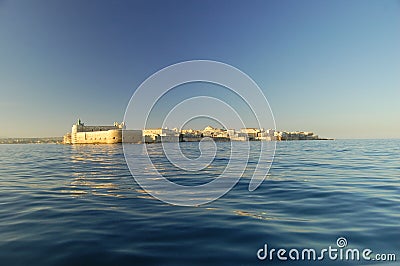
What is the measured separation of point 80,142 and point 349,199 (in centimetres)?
17469

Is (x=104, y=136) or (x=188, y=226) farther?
(x=104, y=136)

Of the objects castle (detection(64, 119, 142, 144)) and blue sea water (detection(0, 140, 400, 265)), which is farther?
castle (detection(64, 119, 142, 144))

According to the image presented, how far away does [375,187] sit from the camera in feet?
Result: 39.0

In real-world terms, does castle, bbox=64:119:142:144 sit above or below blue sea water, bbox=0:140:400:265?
above

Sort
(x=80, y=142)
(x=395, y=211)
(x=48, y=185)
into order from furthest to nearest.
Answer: (x=80, y=142), (x=48, y=185), (x=395, y=211)

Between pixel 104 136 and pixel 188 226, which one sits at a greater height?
pixel 104 136

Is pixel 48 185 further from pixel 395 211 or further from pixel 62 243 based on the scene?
pixel 395 211

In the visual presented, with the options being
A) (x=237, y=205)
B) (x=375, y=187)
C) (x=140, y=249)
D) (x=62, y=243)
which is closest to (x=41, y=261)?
(x=62, y=243)

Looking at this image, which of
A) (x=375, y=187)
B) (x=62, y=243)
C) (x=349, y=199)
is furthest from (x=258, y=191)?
(x=62, y=243)

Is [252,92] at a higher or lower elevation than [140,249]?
higher

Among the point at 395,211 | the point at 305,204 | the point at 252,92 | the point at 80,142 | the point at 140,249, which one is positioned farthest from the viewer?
the point at 80,142

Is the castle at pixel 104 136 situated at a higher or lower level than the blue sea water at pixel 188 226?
higher

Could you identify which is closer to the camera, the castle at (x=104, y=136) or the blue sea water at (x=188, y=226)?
the blue sea water at (x=188, y=226)

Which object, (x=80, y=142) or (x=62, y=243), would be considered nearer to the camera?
(x=62, y=243)
